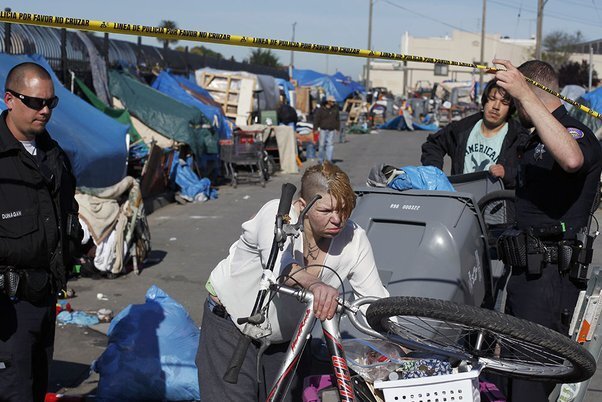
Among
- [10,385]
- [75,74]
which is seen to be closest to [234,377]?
[10,385]

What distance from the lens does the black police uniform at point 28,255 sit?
12.7 ft

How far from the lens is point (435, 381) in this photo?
9.14 ft

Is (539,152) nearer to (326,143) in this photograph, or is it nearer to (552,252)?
(552,252)

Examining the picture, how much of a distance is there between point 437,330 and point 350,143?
2659 centimetres

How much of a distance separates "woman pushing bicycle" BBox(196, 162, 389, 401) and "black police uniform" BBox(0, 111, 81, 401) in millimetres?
797

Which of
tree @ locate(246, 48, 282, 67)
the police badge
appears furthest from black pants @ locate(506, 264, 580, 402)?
tree @ locate(246, 48, 282, 67)

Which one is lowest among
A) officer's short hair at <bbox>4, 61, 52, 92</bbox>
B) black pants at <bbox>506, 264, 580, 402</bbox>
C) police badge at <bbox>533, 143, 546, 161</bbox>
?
black pants at <bbox>506, 264, 580, 402</bbox>

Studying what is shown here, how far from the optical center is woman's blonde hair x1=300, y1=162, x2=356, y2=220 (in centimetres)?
331

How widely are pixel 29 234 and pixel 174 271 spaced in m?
5.49

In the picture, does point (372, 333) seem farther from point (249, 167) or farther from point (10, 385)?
point (249, 167)

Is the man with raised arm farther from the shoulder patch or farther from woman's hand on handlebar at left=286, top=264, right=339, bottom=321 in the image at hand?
woman's hand on handlebar at left=286, top=264, right=339, bottom=321

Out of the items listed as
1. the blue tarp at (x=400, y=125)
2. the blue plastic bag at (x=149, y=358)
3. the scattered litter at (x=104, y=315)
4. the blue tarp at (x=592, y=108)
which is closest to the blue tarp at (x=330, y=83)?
the blue tarp at (x=400, y=125)

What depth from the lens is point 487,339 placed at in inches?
120

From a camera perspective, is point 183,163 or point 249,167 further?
point 249,167
